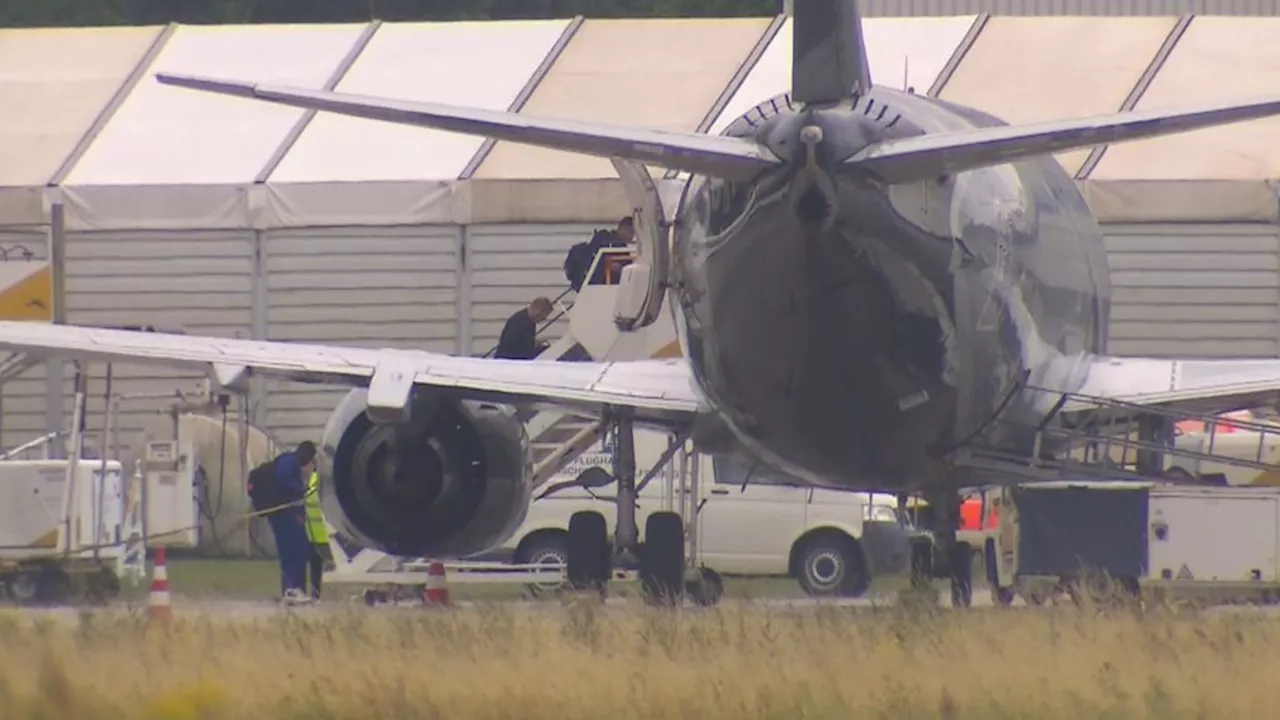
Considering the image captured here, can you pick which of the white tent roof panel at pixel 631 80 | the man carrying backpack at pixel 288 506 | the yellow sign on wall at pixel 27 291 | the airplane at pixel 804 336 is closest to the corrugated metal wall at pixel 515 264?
the white tent roof panel at pixel 631 80

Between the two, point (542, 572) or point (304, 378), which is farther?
point (542, 572)

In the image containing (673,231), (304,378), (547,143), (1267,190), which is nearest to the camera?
(547,143)

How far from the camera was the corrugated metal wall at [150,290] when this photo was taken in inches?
1490

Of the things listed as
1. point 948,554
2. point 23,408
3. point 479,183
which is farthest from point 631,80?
point 948,554

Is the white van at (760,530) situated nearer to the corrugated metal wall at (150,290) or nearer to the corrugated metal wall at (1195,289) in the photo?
the corrugated metal wall at (1195,289)

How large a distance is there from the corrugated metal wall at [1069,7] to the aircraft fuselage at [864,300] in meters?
26.6

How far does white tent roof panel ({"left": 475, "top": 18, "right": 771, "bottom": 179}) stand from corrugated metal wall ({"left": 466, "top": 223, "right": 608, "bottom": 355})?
821 millimetres

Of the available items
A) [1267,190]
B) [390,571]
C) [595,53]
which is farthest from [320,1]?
[390,571]

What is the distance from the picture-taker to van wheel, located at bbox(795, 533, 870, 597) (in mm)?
28469

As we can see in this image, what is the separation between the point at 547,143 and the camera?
1441 centimetres

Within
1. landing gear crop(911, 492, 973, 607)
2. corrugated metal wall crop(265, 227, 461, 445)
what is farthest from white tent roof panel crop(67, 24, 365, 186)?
landing gear crop(911, 492, 973, 607)

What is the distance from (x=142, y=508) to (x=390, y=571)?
4.18 metres

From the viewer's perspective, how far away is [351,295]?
37781 millimetres

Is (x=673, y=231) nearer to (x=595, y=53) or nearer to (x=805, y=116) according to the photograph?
(x=805, y=116)
